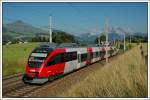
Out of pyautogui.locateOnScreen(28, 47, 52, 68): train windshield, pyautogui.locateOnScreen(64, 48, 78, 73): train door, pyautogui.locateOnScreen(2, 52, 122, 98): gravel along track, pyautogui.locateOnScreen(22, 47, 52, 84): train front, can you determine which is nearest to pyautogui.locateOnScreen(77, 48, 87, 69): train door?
pyautogui.locateOnScreen(64, 48, 78, 73): train door

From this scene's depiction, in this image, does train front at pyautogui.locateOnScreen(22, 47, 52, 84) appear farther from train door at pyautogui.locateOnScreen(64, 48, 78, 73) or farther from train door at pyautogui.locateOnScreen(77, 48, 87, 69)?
train door at pyautogui.locateOnScreen(77, 48, 87, 69)

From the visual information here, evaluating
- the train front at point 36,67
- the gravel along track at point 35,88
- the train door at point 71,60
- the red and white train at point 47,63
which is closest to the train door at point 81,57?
the train door at point 71,60

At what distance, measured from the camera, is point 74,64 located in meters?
21.3

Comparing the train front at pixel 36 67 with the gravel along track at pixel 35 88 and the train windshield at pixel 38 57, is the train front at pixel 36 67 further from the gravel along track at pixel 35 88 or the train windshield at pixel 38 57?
the gravel along track at pixel 35 88

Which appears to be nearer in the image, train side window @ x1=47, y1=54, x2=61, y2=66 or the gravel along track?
the gravel along track

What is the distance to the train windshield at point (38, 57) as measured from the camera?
53.9ft

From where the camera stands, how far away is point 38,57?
1670 cm

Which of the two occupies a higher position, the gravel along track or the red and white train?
the red and white train

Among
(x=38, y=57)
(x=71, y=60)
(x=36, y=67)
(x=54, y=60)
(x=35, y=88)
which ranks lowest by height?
(x=35, y=88)

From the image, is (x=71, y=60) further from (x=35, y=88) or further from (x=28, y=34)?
(x=28, y=34)

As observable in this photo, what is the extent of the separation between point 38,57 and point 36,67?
671 mm

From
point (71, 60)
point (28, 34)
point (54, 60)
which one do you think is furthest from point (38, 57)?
point (28, 34)

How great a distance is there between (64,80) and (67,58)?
2.15 metres

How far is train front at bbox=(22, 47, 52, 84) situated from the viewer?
16.2 metres
